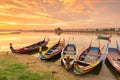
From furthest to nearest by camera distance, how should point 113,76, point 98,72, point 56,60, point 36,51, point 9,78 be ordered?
1. point 36,51
2. point 56,60
3. point 98,72
4. point 113,76
5. point 9,78

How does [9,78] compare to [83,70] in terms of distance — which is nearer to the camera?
[9,78]

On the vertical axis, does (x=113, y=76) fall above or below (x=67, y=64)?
below

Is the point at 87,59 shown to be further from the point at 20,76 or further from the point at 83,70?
the point at 20,76

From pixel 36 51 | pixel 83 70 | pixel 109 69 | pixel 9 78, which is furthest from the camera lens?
pixel 36 51

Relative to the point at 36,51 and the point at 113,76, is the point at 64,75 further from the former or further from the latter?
the point at 36,51

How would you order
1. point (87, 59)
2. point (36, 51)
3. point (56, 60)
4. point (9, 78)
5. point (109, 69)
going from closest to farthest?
point (9, 78), point (109, 69), point (87, 59), point (56, 60), point (36, 51)

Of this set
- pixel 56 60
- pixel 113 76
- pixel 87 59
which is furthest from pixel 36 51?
pixel 113 76

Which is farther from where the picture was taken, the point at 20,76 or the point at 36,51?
the point at 36,51

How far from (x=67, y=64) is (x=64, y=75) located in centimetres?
105

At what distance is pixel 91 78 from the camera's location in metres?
9.60

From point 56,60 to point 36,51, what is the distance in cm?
691

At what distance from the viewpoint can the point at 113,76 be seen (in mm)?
10125

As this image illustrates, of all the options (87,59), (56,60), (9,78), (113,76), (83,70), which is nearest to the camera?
(9,78)

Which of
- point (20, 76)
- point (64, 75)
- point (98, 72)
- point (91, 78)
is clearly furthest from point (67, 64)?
point (20, 76)
